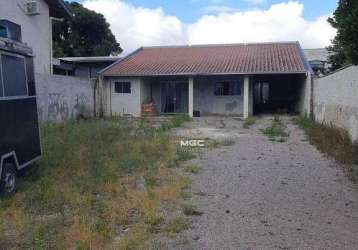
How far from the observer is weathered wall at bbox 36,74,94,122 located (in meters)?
17.5

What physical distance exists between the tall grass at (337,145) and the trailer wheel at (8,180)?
5.99 metres

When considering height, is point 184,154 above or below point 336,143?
below

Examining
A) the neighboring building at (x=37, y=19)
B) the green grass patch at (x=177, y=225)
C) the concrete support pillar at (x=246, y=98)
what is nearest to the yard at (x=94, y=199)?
the green grass patch at (x=177, y=225)

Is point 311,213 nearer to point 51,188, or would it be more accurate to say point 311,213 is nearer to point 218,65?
point 51,188

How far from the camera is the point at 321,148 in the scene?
40.7 ft

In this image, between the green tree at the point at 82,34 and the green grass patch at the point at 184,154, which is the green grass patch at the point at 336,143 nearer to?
the green grass patch at the point at 184,154

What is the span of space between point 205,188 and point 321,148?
224 inches

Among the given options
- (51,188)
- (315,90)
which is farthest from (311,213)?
(315,90)

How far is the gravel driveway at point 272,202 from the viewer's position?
515 cm

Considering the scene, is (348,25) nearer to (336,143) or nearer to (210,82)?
(336,143)

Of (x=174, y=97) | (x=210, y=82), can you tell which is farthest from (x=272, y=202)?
(x=174, y=97)

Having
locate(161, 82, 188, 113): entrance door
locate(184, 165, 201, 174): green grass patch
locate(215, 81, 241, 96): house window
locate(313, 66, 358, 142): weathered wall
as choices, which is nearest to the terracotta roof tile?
locate(215, 81, 241, 96): house window

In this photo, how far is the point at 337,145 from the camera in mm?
11953

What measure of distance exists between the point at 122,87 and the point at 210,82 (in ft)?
17.4
